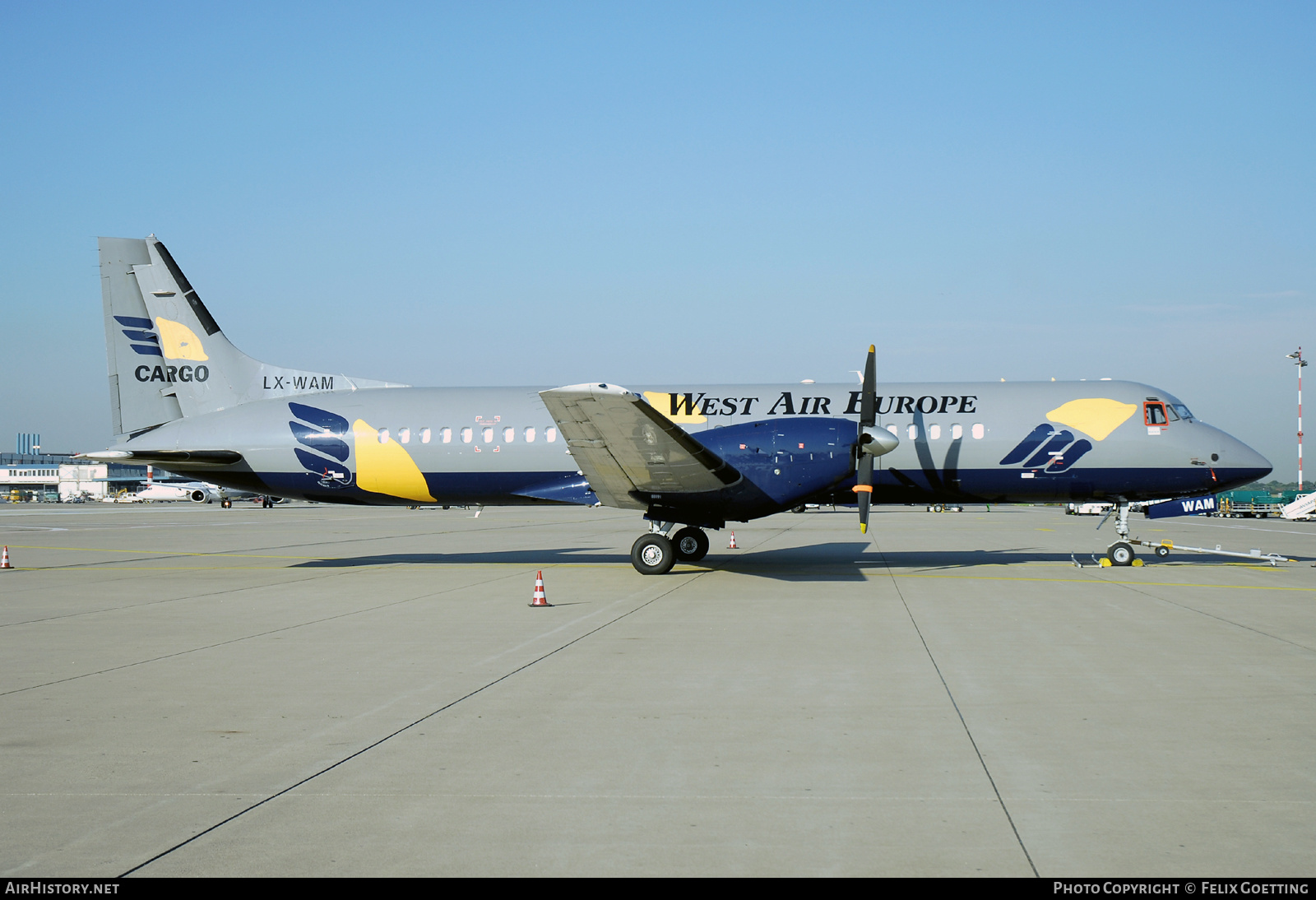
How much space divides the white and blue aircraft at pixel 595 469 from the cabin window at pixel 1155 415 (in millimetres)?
26

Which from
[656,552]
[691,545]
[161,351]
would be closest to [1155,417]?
[691,545]

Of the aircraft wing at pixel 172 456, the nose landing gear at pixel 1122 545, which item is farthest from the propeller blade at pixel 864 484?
the aircraft wing at pixel 172 456

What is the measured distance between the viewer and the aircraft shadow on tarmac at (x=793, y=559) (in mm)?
19391

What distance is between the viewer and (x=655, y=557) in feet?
60.8

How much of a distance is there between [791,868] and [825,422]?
14.0 metres

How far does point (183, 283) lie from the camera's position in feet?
73.0

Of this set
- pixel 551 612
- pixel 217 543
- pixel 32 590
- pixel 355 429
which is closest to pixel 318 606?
pixel 551 612

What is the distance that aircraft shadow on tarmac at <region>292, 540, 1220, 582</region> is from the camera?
1939 centimetres

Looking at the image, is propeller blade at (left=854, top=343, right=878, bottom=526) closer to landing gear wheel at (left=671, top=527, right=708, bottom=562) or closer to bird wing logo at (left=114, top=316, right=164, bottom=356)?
landing gear wheel at (left=671, top=527, right=708, bottom=562)

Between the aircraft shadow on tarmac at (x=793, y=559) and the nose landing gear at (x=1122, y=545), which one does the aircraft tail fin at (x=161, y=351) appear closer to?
the aircraft shadow on tarmac at (x=793, y=559)

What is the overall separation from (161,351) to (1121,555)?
2205 cm

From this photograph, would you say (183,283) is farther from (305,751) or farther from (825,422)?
(305,751)

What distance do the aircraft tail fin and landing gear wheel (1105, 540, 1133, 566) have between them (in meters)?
18.4

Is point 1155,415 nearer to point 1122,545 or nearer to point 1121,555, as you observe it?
point 1122,545
